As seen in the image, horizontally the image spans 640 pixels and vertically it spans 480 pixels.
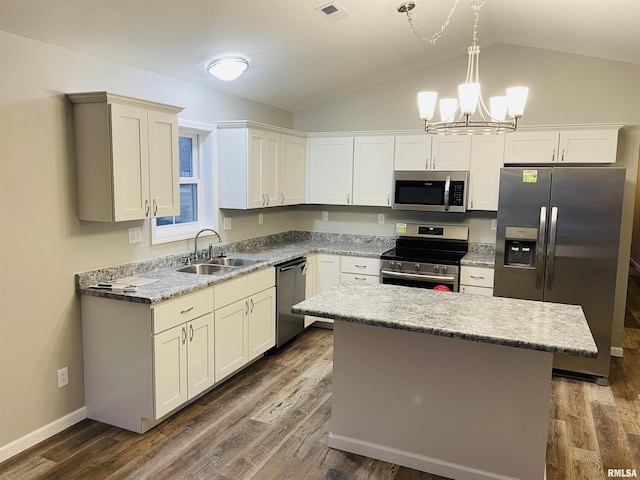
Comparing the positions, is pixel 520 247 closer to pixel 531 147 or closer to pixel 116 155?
pixel 531 147

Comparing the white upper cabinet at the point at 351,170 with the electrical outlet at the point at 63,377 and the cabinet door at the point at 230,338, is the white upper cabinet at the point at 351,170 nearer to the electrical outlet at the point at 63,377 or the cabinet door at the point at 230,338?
the cabinet door at the point at 230,338

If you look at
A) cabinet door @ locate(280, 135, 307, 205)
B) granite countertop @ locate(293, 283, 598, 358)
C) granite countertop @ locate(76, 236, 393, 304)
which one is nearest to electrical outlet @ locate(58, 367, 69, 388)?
granite countertop @ locate(76, 236, 393, 304)

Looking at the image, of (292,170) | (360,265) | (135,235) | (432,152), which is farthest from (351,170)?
(135,235)

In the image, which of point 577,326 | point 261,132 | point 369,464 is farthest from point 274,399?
point 261,132

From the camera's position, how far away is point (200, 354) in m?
3.18

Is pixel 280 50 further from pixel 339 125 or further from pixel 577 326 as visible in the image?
pixel 577 326

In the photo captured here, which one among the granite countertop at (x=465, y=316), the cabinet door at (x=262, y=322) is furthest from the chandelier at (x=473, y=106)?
the cabinet door at (x=262, y=322)

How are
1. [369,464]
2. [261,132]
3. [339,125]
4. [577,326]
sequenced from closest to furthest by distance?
[577,326] < [369,464] < [261,132] < [339,125]

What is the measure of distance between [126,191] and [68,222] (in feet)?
1.30

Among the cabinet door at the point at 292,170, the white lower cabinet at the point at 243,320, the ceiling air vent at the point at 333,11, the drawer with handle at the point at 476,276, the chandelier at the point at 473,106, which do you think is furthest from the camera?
the cabinet door at the point at 292,170

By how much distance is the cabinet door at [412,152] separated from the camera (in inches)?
180

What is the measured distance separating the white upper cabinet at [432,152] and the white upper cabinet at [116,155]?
244cm

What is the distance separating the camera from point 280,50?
3594 mm

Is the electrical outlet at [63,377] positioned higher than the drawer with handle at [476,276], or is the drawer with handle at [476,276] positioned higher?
the drawer with handle at [476,276]
